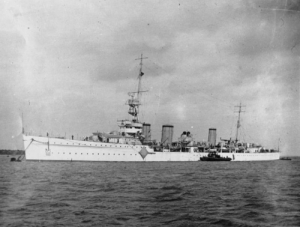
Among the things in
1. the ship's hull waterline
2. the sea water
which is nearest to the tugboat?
the ship's hull waterline

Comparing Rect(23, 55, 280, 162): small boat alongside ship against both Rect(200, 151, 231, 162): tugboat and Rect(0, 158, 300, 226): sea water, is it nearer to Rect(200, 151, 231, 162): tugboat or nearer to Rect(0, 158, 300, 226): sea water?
Rect(200, 151, 231, 162): tugboat

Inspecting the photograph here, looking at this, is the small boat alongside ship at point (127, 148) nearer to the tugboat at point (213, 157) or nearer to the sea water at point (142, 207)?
the tugboat at point (213, 157)

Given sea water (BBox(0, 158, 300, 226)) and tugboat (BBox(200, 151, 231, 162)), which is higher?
sea water (BBox(0, 158, 300, 226))

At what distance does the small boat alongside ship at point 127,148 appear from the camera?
34.1 m

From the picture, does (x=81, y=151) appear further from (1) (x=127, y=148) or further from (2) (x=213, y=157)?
(2) (x=213, y=157)

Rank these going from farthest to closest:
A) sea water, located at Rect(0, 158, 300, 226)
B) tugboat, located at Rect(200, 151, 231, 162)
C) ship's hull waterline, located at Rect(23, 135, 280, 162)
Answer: tugboat, located at Rect(200, 151, 231, 162), ship's hull waterline, located at Rect(23, 135, 280, 162), sea water, located at Rect(0, 158, 300, 226)

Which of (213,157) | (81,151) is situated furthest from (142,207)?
(213,157)

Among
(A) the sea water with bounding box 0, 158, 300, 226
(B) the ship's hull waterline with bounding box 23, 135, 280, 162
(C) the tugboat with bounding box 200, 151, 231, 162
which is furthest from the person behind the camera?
(C) the tugboat with bounding box 200, 151, 231, 162

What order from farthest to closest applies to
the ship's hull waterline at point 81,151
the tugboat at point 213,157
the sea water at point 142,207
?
the tugboat at point 213,157
the ship's hull waterline at point 81,151
the sea water at point 142,207

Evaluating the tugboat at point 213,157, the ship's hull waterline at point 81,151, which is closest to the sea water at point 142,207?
the ship's hull waterline at point 81,151

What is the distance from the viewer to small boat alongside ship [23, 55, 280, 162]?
34.1 metres

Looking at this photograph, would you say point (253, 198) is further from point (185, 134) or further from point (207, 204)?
point (185, 134)

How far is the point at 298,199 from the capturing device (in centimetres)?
1117

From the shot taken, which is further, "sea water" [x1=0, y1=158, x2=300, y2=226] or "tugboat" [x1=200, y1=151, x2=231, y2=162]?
"tugboat" [x1=200, y1=151, x2=231, y2=162]
